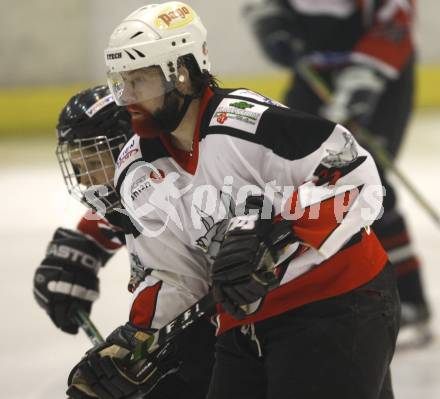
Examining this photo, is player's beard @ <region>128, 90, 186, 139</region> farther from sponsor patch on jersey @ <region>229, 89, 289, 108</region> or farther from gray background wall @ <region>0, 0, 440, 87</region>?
gray background wall @ <region>0, 0, 440, 87</region>

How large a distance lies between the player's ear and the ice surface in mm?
1204

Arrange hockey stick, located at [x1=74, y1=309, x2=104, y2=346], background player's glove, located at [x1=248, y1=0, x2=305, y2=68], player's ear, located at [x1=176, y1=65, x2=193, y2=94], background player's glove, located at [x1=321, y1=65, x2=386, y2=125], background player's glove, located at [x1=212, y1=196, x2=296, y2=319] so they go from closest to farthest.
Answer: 1. background player's glove, located at [x1=212, y1=196, x2=296, y2=319]
2. player's ear, located at [x1=176, y1=65, x2=193, y2=94]
3. hockey stick, located at [x1=74, y1=309, x2=104, y2=346]
4. background player's glove, located at [x1=321, y1=65, x2=386, y2=125]
5. background player's glove, located at [x1=248, y1=0, x2=305, y2=68]

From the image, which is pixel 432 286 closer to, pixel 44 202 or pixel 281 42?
pixel 281 42

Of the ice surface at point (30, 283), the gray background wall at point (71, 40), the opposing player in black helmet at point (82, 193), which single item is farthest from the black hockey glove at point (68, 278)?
A: the gray background wall at point (71, 40)

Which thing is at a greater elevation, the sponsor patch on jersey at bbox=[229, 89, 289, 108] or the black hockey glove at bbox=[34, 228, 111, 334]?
the sponsor patch on jersey at bbox=[229, 89, 289, 108]

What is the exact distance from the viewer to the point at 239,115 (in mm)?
1880

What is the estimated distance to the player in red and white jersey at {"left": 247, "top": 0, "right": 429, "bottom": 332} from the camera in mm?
3473

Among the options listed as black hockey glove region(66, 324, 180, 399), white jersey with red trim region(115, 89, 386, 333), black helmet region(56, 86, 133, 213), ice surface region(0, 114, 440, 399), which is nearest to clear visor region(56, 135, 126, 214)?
black helmet region(56, 86, 133, 213)

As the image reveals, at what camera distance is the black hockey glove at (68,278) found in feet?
7.95

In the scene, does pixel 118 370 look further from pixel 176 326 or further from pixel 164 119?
pixel 164 119

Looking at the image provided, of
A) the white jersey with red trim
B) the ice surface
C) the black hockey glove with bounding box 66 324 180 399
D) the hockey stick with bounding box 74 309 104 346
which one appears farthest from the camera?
the ice surface

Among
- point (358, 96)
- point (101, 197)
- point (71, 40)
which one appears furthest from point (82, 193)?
point (71, 40)

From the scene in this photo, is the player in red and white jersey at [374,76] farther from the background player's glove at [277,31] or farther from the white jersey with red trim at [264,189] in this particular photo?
the white jersey with red trim at [264,189]

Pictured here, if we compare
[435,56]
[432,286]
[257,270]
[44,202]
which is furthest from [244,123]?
[435,56]
